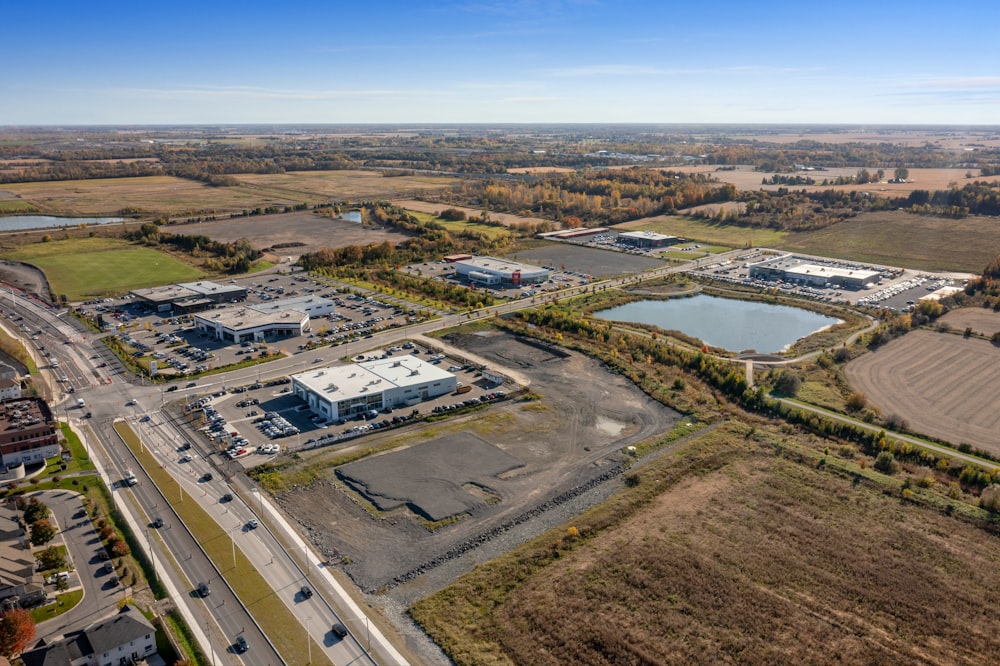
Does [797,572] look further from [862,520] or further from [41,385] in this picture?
[41,385]

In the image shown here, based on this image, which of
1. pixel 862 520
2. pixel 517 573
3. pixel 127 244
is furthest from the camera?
pixel 127 244

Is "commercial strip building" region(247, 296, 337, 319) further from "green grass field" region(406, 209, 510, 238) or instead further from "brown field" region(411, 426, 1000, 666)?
"green grass field" region(406, 209, 510, 238)

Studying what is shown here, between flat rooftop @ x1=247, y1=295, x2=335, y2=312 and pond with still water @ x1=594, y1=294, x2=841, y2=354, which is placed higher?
flat rooftop @ x1=247, y1=295, x2=335, y2=312

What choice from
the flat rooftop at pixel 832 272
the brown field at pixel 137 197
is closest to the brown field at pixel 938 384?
the flat rooftop at pixel 832 272

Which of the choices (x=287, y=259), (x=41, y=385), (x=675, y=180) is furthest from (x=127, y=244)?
(x=675, y=180)

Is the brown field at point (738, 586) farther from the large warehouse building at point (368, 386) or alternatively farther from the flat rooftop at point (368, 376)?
the flat rooftop at point (368, 376)

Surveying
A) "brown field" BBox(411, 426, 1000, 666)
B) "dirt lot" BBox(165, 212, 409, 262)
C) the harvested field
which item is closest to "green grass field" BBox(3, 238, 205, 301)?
"dirt lot" BBox(165, 212, 409, 262)

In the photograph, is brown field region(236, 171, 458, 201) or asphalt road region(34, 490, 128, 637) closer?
asphalt road region(34, 490, 128, 637)
